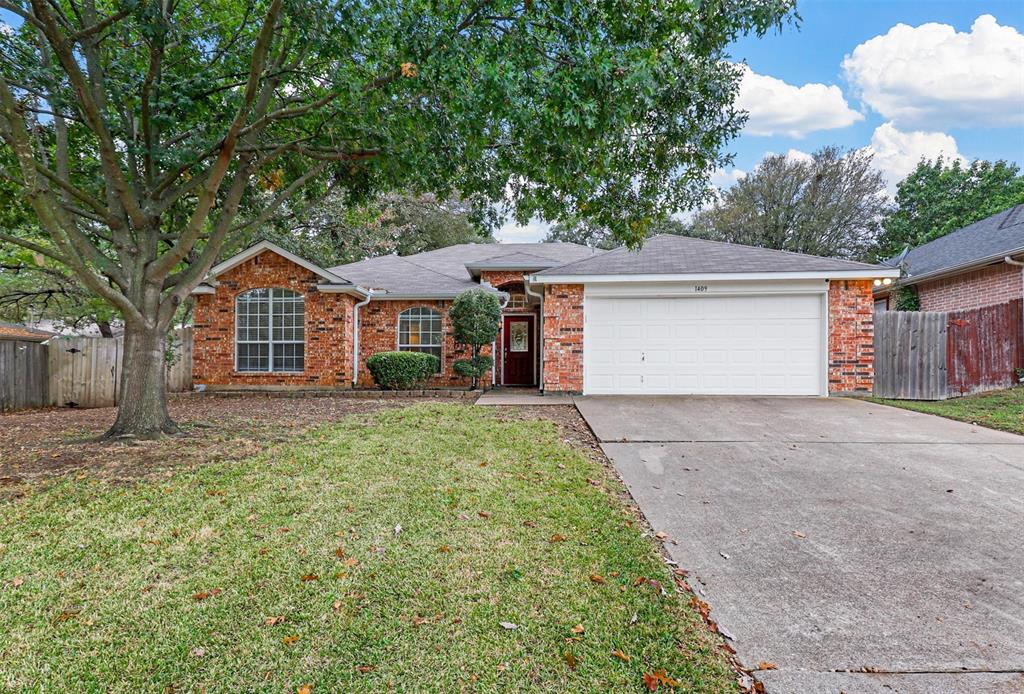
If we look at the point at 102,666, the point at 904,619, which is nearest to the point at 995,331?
the point at 904,619

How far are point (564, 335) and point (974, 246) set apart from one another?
1218cm

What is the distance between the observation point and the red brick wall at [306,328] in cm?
1273

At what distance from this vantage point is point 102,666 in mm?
2238

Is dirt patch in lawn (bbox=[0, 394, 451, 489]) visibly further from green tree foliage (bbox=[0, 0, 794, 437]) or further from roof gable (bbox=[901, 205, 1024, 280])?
roof gable (bbox=[901, 205, 1024, 280])

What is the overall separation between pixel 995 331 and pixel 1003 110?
15.7m

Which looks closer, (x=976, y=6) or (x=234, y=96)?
(x=234, y=96)

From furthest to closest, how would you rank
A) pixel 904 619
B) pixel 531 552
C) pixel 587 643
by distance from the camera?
pixel 531 552 → pixel 904 619 → pixel 587 643

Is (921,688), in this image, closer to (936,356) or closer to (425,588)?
(425,588)

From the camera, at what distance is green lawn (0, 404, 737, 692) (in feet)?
7.27

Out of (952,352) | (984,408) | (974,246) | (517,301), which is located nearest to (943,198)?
(974,246)

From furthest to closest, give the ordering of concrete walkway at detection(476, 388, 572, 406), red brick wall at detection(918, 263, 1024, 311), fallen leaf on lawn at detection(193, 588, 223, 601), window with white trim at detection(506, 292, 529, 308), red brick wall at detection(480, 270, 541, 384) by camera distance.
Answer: window with white trim at detection(506, 292, 529, 308) → red brick wall at detection(480, 270, 541, 384) → red brick wall at detection(918, 263, 1024, 311) → concrete walkway at detection(476, 388, 572, 406) → fallen leaf on lawn at detection(193, 588, 223, 601)

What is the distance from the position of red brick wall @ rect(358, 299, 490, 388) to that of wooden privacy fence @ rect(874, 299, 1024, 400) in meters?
9.22

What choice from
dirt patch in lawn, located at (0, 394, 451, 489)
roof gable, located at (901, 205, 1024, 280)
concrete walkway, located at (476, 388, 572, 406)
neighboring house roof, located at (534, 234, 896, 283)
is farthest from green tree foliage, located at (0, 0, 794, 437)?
roof gable, located at (901, 205, 1024, 280)

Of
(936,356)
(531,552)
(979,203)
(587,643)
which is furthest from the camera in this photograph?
(979,203)
